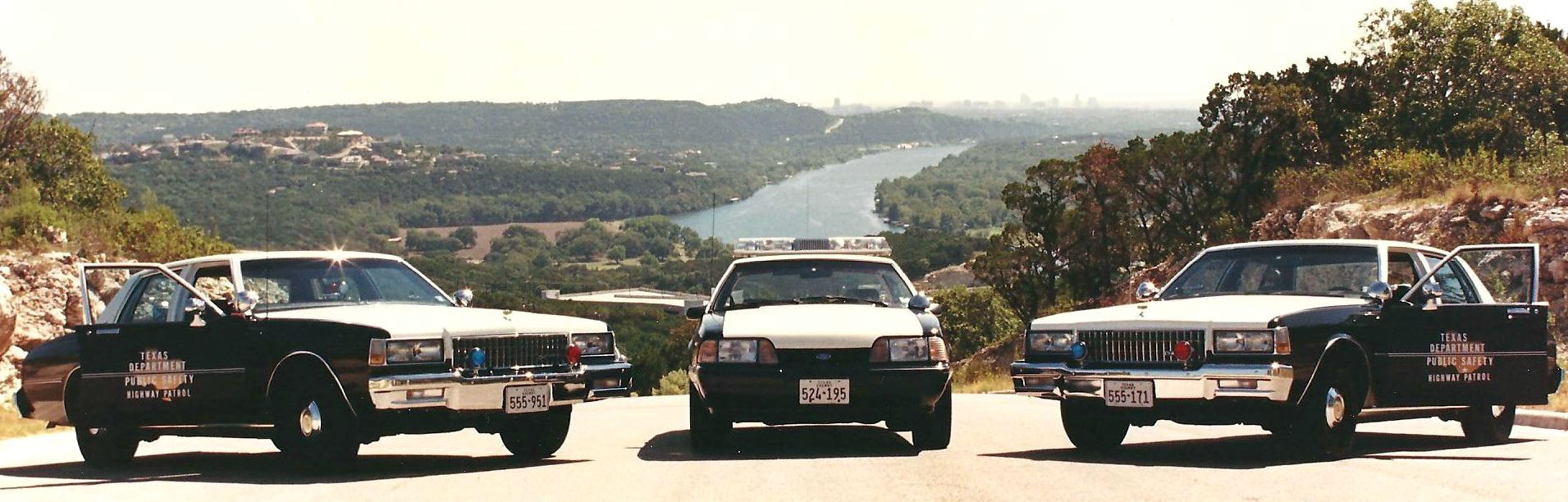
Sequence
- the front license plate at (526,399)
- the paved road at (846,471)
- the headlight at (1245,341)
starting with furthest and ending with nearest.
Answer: the front license plate at (526,399) → the headlight at (1245,341) → the paved road at (846,471)

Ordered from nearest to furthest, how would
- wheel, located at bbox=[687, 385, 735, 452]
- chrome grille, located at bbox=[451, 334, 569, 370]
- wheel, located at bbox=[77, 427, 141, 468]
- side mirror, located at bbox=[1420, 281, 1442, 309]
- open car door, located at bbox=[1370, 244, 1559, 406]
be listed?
chrome grille, located at bbox=[451, 334, 569, 370], open car door, located at bbox=[1370, 244, 1559, 406], side mirror, located at bbox=[1420, 281, 1442, 309], wheel, located at bbox=[77, 427, 141, 468], wheel, located at bbox=[687, 385, 735, 452]

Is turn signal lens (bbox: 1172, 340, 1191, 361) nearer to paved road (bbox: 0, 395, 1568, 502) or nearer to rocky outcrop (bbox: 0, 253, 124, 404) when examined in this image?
paved road (bbox: 0, 395, 1568, 502)

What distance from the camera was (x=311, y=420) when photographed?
13.2 metres

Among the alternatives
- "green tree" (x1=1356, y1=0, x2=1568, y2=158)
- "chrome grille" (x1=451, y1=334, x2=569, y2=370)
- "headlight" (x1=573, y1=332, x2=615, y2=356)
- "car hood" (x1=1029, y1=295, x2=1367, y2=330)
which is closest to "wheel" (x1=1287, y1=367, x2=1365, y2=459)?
"car hood" (x1=1029, y1=295, x2=1367, y2=330)

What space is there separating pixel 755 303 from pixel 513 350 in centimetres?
276

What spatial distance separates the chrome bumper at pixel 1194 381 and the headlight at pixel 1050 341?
206 millimetres

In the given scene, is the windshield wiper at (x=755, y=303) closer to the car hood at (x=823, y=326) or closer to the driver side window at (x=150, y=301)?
the car hood at (x=823, y=326)

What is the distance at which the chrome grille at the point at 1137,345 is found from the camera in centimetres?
1377

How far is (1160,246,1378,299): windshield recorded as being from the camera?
597 inches

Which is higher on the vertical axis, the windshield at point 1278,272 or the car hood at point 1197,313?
the windshield at point 1278,272

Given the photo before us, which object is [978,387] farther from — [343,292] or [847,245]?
[343,292]

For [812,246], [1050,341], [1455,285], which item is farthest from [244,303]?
[1455,285]

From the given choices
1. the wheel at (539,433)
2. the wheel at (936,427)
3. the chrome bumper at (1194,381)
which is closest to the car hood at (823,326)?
the wheel at (936,427)

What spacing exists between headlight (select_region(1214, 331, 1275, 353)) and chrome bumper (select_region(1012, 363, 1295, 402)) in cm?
15
